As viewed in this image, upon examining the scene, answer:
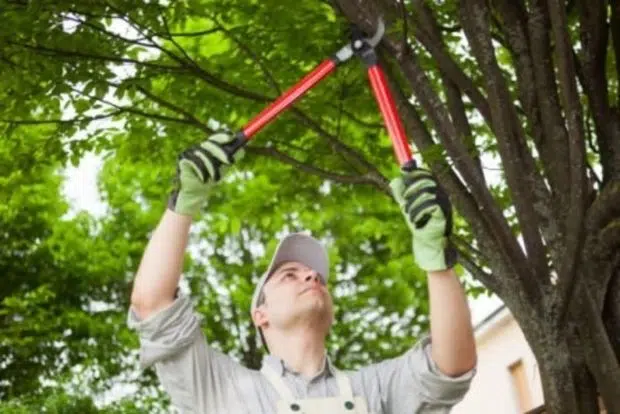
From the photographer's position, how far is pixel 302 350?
279 cm

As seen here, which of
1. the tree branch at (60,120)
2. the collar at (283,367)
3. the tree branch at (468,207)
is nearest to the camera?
the collar at (283,367)

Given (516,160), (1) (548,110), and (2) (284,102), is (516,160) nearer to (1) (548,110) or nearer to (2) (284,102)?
(1) (548,110)

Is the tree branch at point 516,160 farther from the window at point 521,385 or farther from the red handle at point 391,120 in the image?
the window at point 521,385

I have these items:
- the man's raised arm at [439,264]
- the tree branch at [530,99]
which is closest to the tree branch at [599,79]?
the tree branch at [530,99]

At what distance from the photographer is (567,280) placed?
4719mm

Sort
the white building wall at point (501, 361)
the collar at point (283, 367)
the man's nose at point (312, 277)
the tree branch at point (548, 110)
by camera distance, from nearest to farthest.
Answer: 1. the collar at point (283, 367)
2. the man's nose at point (312, 277)
3. the tree branch at point (548, 110)
4. the white building wall at point (501, 361)

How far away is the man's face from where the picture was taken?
2.83 m

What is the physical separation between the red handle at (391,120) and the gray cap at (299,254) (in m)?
0.41

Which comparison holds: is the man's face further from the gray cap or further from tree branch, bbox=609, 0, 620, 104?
tree branch, bbox=609, 0, 620, 104

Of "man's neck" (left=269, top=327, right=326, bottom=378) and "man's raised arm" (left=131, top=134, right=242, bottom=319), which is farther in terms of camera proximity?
"man's neck" (left=269, top=327, right=326, bottom=378)

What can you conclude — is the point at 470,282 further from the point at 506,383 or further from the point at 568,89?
the point at 506,383

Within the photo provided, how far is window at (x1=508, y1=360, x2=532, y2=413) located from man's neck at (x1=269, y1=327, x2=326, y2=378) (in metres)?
18.2

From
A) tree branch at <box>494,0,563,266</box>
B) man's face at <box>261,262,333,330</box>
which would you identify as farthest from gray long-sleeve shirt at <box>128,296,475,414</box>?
tree branch at <box>494,0,563,266</box>

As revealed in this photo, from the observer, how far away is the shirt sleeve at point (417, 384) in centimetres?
270
